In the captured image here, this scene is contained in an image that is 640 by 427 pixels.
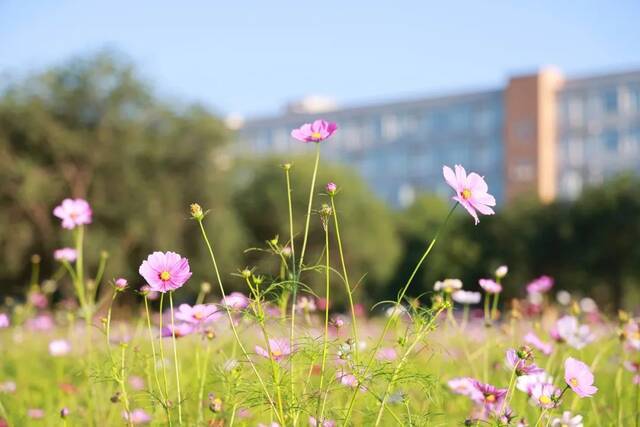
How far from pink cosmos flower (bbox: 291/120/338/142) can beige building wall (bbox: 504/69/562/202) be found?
32067 millimetres

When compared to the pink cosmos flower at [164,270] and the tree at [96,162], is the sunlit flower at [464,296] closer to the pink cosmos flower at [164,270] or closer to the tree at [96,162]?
the pink cosmos flower at [164,270]

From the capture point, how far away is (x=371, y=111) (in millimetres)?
39438

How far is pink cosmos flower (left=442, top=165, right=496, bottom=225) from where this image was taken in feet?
4.93

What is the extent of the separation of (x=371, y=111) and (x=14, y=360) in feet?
116

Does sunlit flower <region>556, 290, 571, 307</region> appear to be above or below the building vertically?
above

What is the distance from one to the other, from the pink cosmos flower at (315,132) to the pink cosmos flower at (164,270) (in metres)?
0.34

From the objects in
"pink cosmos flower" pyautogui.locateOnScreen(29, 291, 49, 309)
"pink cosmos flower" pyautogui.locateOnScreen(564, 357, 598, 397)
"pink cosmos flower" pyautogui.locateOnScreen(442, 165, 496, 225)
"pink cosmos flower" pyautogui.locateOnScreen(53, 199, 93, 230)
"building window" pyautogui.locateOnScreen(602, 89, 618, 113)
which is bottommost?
"building window" pyautogui.locateOnScreen(602, 89, 618, 113)

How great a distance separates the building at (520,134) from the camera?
33156 millimetres

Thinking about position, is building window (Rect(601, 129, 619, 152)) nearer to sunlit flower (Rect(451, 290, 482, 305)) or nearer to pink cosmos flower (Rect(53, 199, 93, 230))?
sunlit flower (Rect(451, 290, 482, 305))

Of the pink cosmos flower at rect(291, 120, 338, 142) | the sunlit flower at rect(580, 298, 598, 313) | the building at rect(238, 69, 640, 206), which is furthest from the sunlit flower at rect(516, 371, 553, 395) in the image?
the building at rect(238, 69, 640, 206)

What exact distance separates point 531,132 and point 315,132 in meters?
33.0

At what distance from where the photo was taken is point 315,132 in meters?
1.69

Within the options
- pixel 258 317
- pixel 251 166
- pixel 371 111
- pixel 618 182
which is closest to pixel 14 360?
pixel 258 317

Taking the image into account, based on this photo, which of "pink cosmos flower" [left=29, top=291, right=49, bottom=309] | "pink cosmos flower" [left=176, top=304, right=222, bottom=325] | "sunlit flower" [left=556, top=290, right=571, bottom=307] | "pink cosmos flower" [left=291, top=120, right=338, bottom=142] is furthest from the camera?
"pink cosmos flower" [left=29, top=291, right=49, bottom=309]
